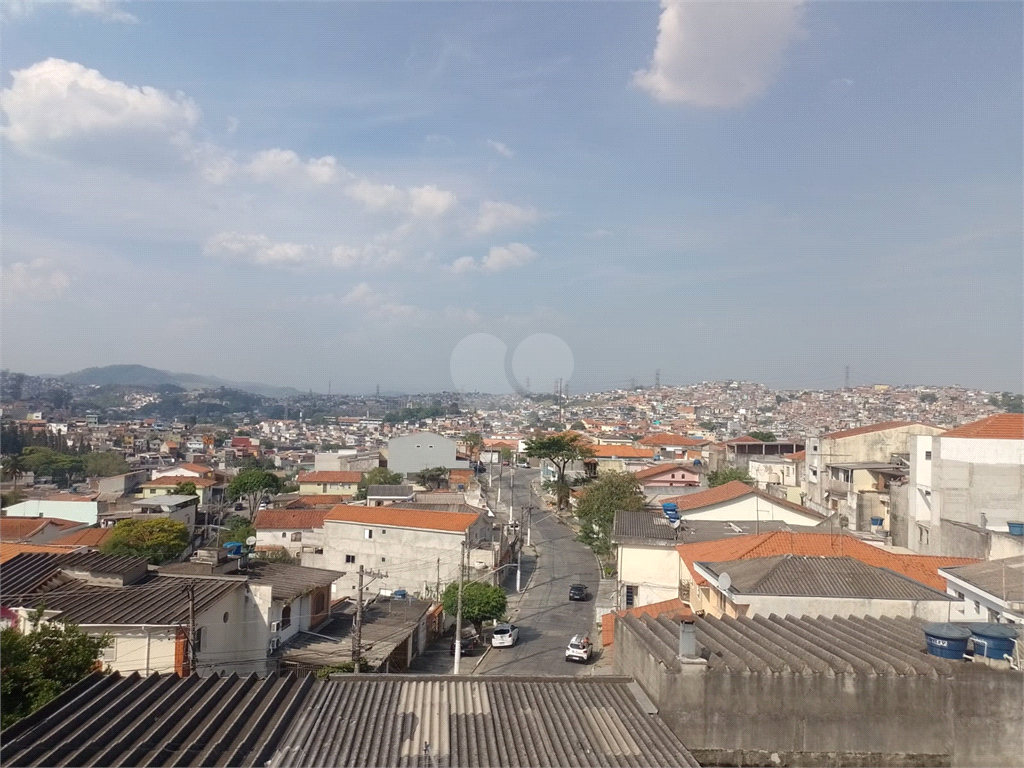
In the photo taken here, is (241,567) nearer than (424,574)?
Yes

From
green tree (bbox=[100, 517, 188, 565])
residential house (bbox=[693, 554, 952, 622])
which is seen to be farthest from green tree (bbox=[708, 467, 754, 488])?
residential house (bbox=[693, 554, 952, 622])

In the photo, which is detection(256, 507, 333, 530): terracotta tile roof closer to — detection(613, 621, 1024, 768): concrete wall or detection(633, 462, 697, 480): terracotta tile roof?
detection(633, 462, 697, 480): terracotta tile roof

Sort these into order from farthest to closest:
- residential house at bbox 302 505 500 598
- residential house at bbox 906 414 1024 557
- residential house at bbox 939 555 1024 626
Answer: residential house at bbox 302 505 500 598, residential house at bbox 906 414 1024 557, residential house at bbox 939 555 1024 626

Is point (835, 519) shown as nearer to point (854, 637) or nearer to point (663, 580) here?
point (663, 580)

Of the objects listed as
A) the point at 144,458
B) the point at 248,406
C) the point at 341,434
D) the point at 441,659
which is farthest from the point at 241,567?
the point at 248,406

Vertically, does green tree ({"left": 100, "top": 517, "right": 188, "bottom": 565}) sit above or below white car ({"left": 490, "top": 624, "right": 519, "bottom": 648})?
above

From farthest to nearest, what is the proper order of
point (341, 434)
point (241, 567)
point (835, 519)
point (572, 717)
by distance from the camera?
1. point (341, 434)
2. point (835, 519)
3. point (241, 567)
4. point (572, 717)

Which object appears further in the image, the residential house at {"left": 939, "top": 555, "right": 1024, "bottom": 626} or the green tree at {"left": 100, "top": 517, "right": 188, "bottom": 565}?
the green tree at {"left": 100, "top": 517, "right": 188, "bottom": 565}
